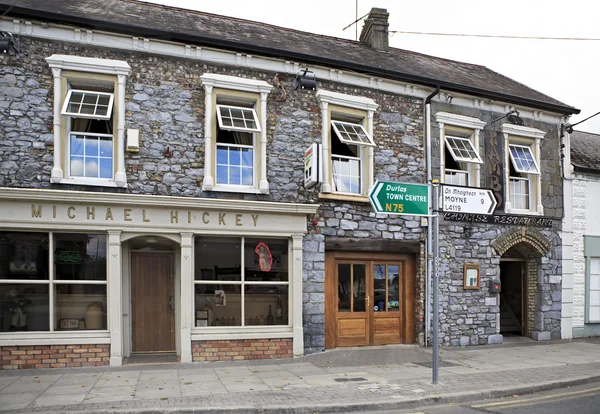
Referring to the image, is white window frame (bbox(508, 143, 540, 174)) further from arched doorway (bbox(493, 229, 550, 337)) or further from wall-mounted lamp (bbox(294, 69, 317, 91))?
wall-mounted lamp (bbox(294, 69, 317, 91))

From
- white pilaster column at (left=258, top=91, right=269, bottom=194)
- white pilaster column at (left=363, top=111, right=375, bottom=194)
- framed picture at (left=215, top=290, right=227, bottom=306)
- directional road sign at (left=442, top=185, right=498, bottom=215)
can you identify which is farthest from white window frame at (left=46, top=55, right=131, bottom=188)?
directional road sign at (left=442, top=185, right=498, bottom=215)

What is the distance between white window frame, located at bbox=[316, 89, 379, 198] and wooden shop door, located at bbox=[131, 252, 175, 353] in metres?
3.77

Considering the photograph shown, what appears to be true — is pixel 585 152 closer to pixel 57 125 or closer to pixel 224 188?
pixel 224 188

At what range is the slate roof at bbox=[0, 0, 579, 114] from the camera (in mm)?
10406

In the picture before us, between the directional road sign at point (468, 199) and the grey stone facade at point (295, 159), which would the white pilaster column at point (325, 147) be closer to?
the grey stone facade at point (295, 159)

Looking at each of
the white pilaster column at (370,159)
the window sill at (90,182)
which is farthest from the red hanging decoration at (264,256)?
the window sill at (90,182)

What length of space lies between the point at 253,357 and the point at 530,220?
8.07 metres

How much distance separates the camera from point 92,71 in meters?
10.2

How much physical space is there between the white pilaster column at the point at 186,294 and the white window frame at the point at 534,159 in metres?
8.14

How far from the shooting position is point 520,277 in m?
15.0

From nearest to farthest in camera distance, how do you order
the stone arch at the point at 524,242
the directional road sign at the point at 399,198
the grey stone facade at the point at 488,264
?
the directional road sign at the point at 399,198, the grey stone facade at the point at 488,264, the stone arch at the point at 524,242

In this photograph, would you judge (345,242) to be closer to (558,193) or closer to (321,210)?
(321,210)

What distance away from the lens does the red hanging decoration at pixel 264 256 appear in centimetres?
1120

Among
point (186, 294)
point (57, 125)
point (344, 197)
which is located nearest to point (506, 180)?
point (344, 197)
